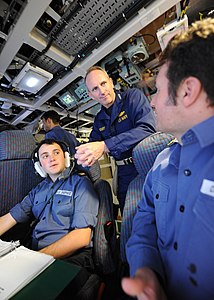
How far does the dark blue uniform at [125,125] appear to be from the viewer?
3.46 feet

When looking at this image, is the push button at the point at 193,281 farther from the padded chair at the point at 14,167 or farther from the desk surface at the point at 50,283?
the padded chair at the point at 14,167

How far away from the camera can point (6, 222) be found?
51.2 inches

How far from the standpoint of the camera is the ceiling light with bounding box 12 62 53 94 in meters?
1.66

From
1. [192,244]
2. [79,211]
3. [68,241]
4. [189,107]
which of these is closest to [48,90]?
[79,211]

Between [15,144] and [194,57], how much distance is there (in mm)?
1520

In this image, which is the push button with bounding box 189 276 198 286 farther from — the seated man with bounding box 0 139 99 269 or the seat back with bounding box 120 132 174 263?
the seated man with bounding box 0 139 99 269

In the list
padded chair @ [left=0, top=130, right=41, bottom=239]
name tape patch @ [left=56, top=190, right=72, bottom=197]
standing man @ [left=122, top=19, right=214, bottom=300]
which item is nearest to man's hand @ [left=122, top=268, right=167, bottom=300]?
standing man @ [left=122, top=19, right=214, bottom=300]

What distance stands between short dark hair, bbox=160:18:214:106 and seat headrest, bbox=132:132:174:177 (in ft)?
1.10

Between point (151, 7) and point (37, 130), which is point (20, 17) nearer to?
point (151, 7)

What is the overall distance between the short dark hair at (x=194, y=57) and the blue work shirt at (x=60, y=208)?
851 millimetres

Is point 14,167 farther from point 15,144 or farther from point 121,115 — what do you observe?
point 121,115

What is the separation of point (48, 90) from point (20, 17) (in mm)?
1040

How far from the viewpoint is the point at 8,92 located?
218 cm

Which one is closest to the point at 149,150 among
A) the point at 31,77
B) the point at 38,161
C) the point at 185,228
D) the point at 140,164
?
the point at 140,164
